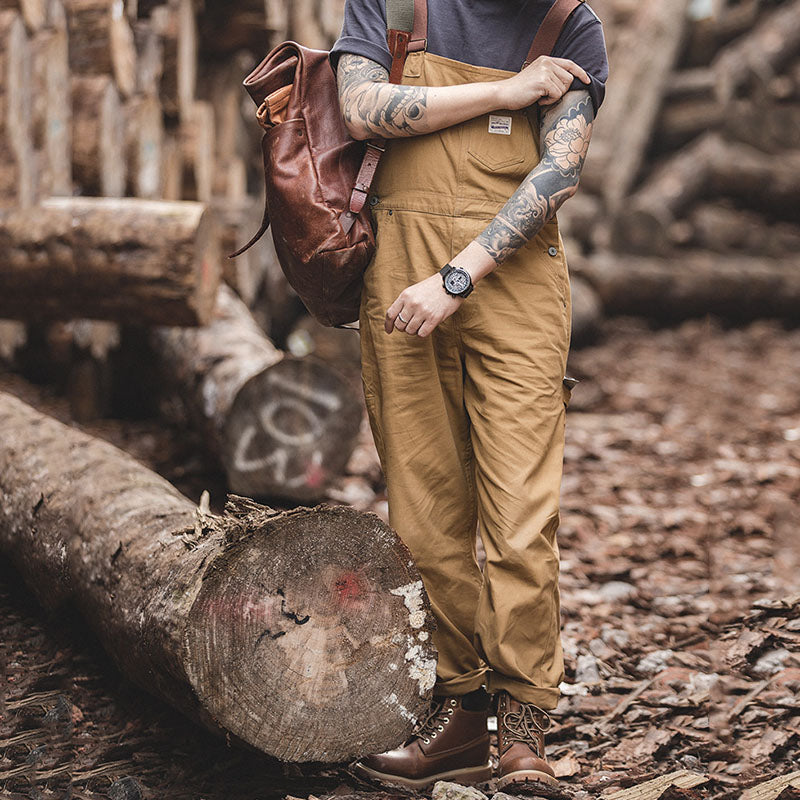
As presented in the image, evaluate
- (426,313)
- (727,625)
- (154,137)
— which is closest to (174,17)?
(154,137)

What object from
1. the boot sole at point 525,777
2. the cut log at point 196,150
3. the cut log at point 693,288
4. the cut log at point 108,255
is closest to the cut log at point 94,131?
the cut log at point 108,255

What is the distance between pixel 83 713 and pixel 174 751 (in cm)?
36

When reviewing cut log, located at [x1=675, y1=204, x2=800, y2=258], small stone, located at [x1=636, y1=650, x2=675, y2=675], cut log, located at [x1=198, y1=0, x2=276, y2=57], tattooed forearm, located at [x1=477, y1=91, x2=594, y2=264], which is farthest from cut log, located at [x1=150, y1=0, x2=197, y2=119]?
cut log, located at [x1=675, y1=204, x2=800, y2=258]

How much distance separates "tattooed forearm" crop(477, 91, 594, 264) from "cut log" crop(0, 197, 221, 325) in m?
2.40

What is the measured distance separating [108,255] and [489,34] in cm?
259

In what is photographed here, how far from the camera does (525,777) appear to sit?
248cm

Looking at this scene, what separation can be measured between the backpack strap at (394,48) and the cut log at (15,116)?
2.67 metres

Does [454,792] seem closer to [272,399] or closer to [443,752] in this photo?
[443,752]

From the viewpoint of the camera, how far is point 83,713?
2779mm

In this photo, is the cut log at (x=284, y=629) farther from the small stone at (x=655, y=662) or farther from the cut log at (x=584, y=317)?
the cut log at (x=584, y=317)

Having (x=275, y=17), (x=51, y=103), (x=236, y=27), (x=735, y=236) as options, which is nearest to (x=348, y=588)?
(x=51, y=103)

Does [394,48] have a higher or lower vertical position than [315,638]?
higher

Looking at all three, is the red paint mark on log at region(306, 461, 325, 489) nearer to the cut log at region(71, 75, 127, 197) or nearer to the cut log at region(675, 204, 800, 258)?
the cut log at region(71, 75, 127, 197)

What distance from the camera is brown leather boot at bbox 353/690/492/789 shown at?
8.80ft
